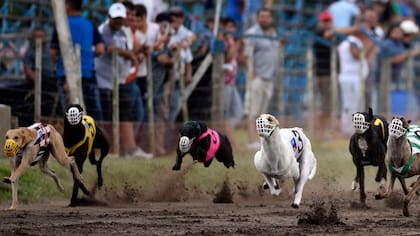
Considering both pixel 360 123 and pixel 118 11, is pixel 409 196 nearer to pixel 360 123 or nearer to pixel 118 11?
pixel 360 123

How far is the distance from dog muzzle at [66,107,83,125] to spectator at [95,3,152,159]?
3904mm

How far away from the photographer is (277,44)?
70.0 ft

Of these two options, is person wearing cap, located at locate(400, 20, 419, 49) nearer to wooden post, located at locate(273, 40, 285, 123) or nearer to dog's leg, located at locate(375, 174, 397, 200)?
wooden post, located at locate(273, 40, 285, 123)

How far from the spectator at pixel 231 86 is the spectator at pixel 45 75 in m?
3.88

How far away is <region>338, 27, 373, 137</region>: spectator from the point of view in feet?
75.9

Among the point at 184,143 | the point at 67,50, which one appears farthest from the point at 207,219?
the point at 67,50

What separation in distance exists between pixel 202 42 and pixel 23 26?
2.79m

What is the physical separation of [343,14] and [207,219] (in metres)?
11.7

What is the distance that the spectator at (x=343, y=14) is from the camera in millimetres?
23656

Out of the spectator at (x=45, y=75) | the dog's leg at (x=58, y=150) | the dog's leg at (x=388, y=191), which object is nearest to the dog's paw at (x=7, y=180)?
the dog's leg at (x=58, y=150)

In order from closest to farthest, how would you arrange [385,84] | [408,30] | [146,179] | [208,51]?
1. [146,179]
2. [208,51]
3. [385,84]
4. [408,30]

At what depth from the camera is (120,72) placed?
17906 millimetres

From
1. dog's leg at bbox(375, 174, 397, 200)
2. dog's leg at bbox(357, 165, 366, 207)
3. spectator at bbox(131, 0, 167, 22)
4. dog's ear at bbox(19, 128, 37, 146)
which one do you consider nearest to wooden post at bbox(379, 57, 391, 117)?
spectator at bbox(131, 0, 167, 22)

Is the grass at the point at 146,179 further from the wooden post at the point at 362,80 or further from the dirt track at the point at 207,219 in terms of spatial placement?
the wooden post at the point at 362,80
